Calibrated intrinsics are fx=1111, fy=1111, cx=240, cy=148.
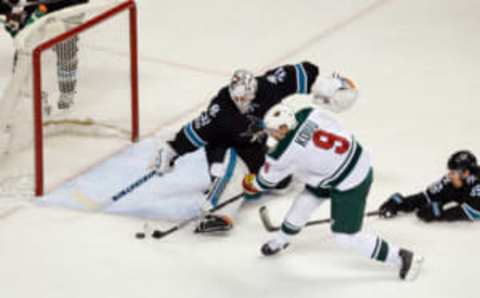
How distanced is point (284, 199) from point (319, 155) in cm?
86

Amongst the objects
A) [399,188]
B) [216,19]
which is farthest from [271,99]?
[216,19]

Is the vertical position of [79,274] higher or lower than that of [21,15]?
lower

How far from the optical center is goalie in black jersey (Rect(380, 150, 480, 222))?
422 centimetres

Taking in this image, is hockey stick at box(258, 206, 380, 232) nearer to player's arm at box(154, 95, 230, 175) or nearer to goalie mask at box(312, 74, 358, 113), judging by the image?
player's arm at box(154, 95, 230, 175)

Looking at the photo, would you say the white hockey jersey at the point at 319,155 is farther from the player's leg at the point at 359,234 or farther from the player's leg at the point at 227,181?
the player's leg at the point at 227,181

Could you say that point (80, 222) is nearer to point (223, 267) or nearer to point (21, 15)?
point (223, 267)

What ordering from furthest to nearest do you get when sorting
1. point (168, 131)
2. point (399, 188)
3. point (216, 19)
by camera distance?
1. point (216, 19)
2. point (168, 131)
3. point (399, 188)

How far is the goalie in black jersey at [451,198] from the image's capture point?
4219 millimetres

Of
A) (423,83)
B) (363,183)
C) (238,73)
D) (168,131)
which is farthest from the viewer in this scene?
(423,83)

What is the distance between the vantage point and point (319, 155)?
3770 mm

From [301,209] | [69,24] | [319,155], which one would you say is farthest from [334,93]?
[69,24]

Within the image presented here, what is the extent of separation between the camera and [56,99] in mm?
4809

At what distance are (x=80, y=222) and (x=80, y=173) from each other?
43 cm

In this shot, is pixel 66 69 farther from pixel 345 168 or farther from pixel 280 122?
pixel 345 168
